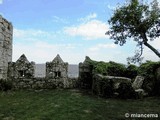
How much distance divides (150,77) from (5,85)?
10046 millimetres

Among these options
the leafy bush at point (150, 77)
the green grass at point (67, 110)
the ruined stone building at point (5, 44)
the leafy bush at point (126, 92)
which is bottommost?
the green grass at point (67, 110)

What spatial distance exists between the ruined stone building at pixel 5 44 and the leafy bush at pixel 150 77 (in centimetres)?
987

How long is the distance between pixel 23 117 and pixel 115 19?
9611 mm

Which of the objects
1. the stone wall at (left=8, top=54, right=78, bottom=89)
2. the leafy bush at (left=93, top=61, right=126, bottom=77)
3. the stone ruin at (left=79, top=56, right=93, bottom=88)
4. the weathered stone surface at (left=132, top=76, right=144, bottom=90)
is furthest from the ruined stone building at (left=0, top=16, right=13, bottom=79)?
the weathered stone surface at (left=132, top=76, right=144, bottom=90)

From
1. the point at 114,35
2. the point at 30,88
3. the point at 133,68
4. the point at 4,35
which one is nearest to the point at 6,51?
the point at 4,35

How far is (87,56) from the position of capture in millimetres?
21188

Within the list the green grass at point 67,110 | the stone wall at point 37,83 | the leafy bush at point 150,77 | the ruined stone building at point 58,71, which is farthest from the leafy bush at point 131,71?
the green grass at point 67,110

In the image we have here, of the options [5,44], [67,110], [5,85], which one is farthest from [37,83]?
[67,110]

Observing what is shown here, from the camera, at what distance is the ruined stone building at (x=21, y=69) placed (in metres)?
19.2

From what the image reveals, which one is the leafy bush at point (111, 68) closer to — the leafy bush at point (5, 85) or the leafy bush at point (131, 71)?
the leafy bush at point (131, 71)

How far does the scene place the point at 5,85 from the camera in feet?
58.3

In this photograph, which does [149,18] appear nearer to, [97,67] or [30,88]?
[97,67]

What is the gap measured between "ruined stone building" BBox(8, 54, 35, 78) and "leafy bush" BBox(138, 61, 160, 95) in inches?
322

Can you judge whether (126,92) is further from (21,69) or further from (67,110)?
(21,69)
